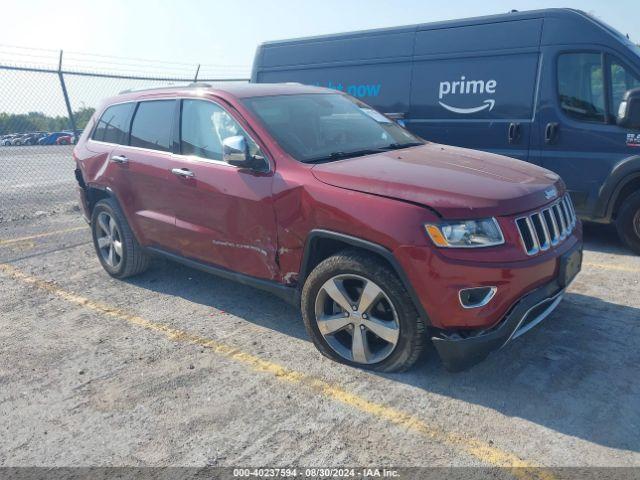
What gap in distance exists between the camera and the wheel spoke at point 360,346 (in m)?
3.43

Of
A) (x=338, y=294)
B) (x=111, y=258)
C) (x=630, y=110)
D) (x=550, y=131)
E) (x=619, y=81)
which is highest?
(x=619, y=81)

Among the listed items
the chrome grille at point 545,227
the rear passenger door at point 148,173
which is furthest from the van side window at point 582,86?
the rear passenger door at point 148,173

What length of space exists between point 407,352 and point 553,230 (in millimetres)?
1165

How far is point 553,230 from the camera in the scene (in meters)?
3.39

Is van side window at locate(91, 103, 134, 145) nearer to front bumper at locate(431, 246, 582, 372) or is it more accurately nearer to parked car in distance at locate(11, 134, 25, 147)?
front bumper at locate(431, 246, 582, 372)

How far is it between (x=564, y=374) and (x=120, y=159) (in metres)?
3.93

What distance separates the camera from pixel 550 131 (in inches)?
235

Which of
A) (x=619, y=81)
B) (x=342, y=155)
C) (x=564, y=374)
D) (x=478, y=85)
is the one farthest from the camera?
(x=478, y=85)

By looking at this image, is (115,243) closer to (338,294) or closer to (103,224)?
(103,224)

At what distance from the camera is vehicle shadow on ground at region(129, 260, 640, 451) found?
2.93 metres

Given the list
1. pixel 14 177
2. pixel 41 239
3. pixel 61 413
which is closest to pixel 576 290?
pixel 61 413

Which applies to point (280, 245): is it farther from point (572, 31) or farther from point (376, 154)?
point (572, 31)

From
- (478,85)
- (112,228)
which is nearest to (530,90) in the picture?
(478,85)

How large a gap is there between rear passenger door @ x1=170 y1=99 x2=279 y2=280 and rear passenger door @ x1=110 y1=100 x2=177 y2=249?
0.16 metres
